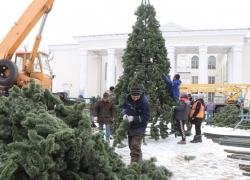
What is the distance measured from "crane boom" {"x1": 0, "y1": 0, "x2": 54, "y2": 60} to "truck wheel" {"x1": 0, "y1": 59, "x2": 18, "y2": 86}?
1582 millimetres

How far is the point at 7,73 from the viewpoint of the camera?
10.6m

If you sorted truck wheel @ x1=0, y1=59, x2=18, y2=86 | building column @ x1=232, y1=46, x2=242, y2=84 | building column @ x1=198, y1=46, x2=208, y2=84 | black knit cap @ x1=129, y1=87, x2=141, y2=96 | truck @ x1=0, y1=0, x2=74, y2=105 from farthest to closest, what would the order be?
building column @ x1=198, y1=46, x2=208, y2=84 → building column @ x1=232, y1=46, x2=242, y2=84 → truck @ x1=0, y1=0, x2=74, y2=105 → truck wheel @ x1=0, y1=59, x2=18, y2=86 → black knit cap @ x1=129, y1=87, x2=141, y2=96

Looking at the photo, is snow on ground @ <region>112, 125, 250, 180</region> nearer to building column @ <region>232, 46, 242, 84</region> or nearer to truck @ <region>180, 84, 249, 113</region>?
truck @ <region>180, 84, 249, 113</region>

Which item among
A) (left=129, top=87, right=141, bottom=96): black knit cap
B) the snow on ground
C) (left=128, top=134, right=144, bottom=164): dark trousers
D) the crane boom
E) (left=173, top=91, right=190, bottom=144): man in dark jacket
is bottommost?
the snow on ground

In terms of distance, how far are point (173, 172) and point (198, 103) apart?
4552 mm

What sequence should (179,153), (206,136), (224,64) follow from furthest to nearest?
(224,64)
(206,136)
(179,153)

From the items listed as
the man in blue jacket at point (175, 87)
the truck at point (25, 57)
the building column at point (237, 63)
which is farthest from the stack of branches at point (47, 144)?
→ the building column at point (237, 63)

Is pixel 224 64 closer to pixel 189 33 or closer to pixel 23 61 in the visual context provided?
pixel 189 33

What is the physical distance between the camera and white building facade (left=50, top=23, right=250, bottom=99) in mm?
36562

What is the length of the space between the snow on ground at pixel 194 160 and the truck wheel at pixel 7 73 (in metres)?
5.29

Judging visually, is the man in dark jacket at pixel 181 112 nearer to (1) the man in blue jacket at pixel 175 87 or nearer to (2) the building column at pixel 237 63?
(1) the man in blue jacket at pixel 175 87

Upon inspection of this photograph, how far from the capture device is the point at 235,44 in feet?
119

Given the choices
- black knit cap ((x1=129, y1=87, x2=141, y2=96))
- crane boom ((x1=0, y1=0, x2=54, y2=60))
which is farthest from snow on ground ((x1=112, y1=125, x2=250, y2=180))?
crane boom ((x1=0, y1=0, x2=54, y2=60))

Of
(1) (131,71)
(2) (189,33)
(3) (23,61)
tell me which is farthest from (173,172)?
(2) (189,33)
